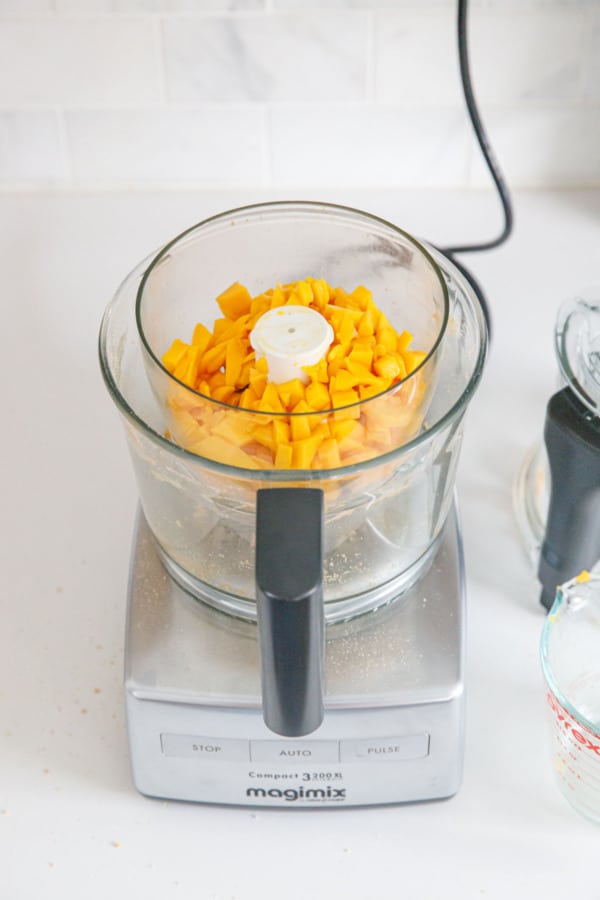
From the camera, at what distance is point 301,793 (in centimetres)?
62

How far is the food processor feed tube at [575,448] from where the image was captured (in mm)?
625

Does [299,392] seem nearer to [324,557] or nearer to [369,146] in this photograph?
[324,557]

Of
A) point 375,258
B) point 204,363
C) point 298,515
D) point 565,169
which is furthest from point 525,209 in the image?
point 298,515

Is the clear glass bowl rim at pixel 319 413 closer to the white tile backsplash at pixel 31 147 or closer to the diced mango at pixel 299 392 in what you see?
the diced mango at pixel 299 392

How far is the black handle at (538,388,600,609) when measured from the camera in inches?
24.7

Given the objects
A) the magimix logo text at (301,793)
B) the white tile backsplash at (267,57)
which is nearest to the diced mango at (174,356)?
the magimix logo text at (301,793)

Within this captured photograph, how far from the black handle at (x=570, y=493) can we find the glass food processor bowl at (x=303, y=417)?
6 centimetres

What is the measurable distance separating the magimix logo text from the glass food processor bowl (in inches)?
3.9

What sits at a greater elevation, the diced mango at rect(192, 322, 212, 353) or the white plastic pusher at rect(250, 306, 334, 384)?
the white plastic pusher at rect(250, 306, 334, 384)

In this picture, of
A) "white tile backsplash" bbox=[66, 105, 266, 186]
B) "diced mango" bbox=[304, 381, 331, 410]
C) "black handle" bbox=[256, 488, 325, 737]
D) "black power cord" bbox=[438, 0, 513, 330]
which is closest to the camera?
"black handle" bbox=[256, 488, 325, 737]

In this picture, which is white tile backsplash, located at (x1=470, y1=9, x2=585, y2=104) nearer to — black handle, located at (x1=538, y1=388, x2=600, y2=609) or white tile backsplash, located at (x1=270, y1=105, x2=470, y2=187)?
white tile backsplash, located at (x1=270, y1=105, x2=470, y2=187)

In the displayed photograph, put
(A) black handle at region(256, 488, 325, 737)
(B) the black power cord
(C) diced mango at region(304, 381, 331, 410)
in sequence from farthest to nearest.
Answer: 1. (B) the black power cord
2. (C) diced mango at region(304, 381, 331, 410)
3. (A) black handle at region(256, 488, 325, 737)

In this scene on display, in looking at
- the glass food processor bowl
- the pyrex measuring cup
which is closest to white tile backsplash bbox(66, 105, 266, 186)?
the glass food processor bowl

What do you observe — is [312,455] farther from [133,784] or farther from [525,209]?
[525,209]
